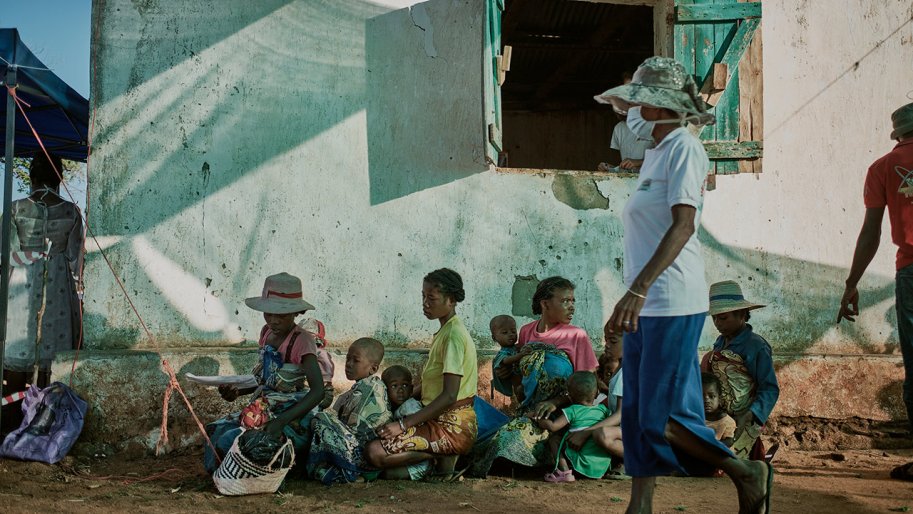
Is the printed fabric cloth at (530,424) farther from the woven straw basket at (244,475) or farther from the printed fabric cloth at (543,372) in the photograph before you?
the woven straw basket at (244,475)

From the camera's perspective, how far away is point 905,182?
4.46 m

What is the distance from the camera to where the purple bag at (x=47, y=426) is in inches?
201

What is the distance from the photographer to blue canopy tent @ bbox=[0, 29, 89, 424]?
455 cm

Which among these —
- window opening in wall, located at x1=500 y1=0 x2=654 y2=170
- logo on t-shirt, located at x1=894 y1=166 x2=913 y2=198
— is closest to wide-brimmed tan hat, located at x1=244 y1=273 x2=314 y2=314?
logo on t-shirt, located at x1=894 y1=166 x2=913 y2=198

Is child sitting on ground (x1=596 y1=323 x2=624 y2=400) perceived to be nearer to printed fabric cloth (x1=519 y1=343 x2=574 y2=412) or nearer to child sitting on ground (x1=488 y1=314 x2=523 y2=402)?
printed fabric cloth (x1=519 y1=343 x2=574 y2=412)

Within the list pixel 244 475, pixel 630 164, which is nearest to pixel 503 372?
Answer: pixel 244 475

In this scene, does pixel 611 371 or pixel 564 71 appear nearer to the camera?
pixel 611 371

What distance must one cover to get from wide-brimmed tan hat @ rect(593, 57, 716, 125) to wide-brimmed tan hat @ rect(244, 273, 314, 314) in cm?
209

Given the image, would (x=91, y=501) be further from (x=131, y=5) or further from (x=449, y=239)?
(x=131, y=5)

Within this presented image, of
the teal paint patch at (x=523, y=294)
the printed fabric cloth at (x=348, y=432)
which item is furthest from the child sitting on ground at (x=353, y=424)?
the teal paint patch at (x=523, y=294)

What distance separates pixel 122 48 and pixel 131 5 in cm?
29

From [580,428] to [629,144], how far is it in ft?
8.41

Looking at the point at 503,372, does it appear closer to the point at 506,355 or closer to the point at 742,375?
the point at 506,355

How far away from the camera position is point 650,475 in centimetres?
312
